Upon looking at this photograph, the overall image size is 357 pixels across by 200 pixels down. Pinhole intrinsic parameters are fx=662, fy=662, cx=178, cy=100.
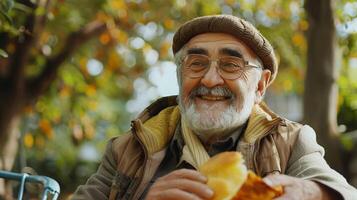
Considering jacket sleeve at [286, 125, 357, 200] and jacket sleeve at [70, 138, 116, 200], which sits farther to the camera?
jacket sleeve at [70, 138, 116, 200]

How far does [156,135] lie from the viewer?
8.96 feet

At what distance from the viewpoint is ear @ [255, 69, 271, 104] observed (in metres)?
2.83

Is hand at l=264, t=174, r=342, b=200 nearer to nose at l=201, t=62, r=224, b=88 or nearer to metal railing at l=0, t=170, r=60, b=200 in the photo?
nose at l=201, t=62, r=224, b=88

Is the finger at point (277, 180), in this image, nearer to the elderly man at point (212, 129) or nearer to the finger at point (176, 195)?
the finger at point (176, 195)

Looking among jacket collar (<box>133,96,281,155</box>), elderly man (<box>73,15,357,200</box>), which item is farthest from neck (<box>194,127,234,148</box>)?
jacket collar (<box>133,96,281,155</box>)

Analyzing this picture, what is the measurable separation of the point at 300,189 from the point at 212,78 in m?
0.66

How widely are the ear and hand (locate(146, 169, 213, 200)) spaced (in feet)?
2.75

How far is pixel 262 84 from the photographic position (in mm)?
2855

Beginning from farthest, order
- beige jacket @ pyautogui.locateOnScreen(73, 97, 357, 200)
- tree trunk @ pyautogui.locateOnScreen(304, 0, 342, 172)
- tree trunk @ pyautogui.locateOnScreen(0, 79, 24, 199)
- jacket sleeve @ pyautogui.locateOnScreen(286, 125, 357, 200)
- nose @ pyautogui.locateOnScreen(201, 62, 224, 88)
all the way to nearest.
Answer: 1. tree trunk @ pyautogui.locateOnScreen(0, 79, 24, 199)
2. tree trunk @ pyautogui.locateOnScreen(304, 0, 342, 172)
3. nose @ pyautogui.locateOnScreen(201, 62, 224, 88)
4. beige jacket @ pyautogui.locateOnScreen(73, 97, 357, 200)
5. jacket sleeve @ pyautogui.locateOnScreen(286, 125, 357, 200)

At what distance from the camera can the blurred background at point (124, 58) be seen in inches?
208

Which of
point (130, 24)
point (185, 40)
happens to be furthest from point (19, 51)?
point (185, 40)

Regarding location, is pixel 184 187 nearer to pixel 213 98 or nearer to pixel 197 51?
pixel 213 98

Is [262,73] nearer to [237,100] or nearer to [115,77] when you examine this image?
[237,100]

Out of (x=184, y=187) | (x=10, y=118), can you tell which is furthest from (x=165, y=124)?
(x=10, y=118)
